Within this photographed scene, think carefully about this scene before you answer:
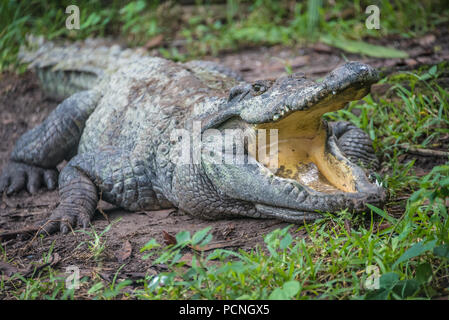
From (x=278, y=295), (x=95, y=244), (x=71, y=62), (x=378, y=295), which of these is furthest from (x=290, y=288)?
(x=71, y=62)

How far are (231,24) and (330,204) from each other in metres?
5.81

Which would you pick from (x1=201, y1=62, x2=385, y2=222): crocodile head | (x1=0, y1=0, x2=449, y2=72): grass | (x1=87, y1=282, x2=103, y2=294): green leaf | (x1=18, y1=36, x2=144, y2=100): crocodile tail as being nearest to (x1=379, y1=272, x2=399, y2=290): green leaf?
(x1=201, y1=62, x2=385, y2=222): crocodile head

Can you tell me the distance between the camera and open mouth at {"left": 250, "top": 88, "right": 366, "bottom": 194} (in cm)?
314

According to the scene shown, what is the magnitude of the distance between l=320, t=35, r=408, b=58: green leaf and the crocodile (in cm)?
189

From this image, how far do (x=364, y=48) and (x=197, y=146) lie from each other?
362 centimetres

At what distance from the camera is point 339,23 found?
24.0 ft

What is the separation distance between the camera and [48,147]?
4949 millimetres

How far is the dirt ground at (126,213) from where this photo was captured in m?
3.17

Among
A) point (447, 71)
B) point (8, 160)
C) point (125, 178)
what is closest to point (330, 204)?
point (125, 178)

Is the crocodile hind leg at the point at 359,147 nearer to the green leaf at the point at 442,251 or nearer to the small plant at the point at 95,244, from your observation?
the green leaf at the point at 442,251

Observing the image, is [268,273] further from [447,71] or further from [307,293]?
[447,71]

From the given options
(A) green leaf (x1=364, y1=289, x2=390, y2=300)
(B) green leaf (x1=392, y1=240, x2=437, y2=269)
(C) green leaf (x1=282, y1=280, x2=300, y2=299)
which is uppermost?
(B) green leaf (x1=392, y1=240, x2=437, y2=269)

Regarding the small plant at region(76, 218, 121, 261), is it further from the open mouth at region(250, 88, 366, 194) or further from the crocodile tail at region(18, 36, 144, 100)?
the crocodile tail at region(18, 36, 144, 100)

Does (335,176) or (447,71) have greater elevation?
(447,71)
